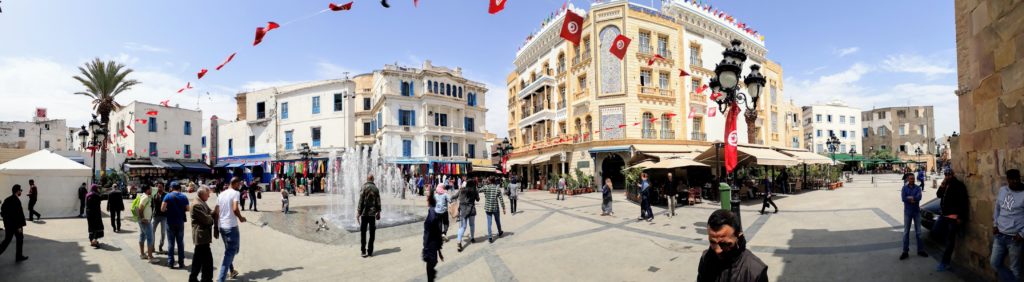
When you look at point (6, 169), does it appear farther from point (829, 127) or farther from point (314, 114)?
point (829, 127)

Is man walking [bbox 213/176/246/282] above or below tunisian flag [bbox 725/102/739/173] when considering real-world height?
below

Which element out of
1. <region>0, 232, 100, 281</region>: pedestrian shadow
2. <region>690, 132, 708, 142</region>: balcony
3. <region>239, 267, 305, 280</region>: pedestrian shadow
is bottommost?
<region>239, 267, 305, 280</region>: pedestrian shadow

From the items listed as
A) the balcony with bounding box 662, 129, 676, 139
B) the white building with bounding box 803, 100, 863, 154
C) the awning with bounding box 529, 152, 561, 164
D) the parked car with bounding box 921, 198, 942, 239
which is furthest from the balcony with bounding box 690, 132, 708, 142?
the white building with bounding box 803, 100, 863, 154

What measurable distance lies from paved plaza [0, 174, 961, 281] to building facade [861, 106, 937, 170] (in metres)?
64.2

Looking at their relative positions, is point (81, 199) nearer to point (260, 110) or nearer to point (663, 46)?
point (260, 110)

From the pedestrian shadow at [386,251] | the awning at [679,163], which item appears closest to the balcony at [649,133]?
the awning at [679,163]

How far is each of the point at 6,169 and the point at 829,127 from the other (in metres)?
77.9

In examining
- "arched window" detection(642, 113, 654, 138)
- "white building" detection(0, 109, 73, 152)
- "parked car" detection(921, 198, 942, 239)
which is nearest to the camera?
"parked car" detection(921, 198, 942, 239)

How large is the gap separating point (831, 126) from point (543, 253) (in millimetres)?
69580

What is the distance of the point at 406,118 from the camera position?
36000mm

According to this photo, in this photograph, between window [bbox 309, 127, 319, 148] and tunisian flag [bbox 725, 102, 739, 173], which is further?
window [bbox 309, 127, 319, 148]

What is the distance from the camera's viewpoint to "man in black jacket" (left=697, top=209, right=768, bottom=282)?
2285mm

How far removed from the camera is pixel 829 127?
5972cm

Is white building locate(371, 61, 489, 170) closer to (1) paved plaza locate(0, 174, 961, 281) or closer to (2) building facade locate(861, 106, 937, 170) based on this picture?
(1) paved plaza locate(0, 174, 961, 281)
